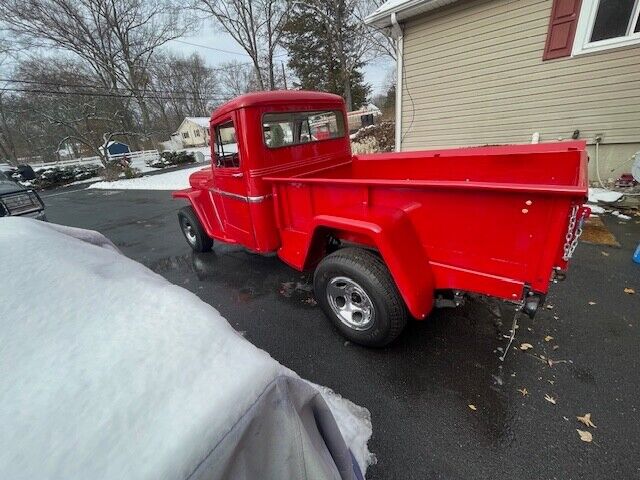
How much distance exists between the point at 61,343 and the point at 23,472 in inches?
14.2

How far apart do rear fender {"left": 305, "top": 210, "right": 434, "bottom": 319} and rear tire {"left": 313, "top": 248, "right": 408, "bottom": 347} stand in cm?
16

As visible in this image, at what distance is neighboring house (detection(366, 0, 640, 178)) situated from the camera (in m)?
5.43

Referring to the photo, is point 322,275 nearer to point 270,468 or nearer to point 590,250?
point 270,468

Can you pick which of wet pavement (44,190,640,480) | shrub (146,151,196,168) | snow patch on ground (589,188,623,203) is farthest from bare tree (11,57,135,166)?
snow patch on ground (589,188,623,203)

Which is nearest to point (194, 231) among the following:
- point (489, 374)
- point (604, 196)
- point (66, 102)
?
point (489, 374)

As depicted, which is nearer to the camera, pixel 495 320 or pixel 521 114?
pixel 495 320

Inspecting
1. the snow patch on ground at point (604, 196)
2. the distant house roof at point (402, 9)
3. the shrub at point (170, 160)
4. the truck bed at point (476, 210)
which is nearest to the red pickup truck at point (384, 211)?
the truck bed at point (476, 210)

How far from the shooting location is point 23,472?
59cm

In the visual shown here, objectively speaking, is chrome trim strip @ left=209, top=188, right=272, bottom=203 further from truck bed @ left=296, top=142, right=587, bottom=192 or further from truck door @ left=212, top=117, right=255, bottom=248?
truck bed @ left=296, top=142, right=587, bottom=192

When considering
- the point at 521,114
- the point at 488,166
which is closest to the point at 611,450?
the point at 488,166

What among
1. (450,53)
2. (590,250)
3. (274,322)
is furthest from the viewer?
(450,53)

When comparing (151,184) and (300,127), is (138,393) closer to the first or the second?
(300,127)

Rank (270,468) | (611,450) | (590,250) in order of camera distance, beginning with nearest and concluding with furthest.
→ (270,468) → (611,450) → (590,250)

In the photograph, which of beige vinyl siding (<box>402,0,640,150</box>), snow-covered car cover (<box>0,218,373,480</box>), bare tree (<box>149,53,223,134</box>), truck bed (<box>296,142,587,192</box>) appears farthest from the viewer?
bare tree (<box>149,53,223,134</box>)
